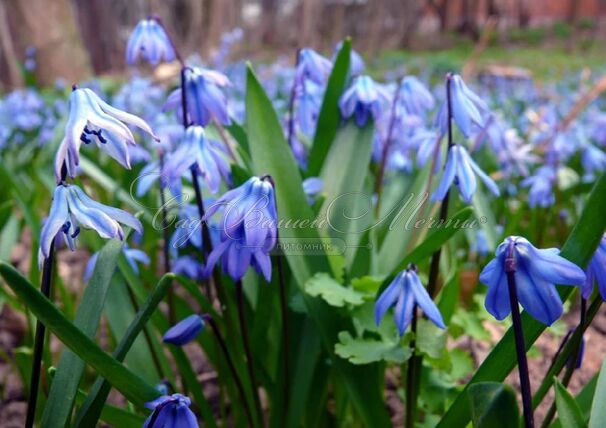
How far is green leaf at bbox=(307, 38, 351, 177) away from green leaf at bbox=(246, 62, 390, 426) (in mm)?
266

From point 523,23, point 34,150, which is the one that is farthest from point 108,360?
point 523,23

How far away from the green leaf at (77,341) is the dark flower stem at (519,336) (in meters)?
0.59

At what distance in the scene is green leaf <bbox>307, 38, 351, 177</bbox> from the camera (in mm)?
1816

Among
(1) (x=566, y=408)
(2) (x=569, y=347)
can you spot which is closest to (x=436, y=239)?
(2) (x=569, y=347)

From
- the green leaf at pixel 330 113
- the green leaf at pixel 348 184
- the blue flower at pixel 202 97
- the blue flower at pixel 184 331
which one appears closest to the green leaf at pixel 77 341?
the blue flower at pixel 184 331

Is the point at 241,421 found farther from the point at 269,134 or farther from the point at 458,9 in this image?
the point at 458,9

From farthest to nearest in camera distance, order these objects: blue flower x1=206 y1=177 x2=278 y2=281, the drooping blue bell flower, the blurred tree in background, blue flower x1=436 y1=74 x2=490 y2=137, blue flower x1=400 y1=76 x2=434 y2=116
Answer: the blurred tree in background < the drooping blue bell flower < blue flower x1=400 y1=76 x2=434 y2=116 < blue flower x1=436 y1=74 x2=490 y2=137 < blue flower x1=206 y1=177 x2=278 y2=281

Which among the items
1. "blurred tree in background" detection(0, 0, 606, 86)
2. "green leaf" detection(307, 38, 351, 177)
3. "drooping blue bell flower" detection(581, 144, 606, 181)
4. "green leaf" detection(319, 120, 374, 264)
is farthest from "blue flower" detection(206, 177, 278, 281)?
"blurred tree in background" detection(0, 0, 606, 86)

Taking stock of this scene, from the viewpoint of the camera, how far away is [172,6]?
12.0m

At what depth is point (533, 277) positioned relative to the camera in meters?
0.92

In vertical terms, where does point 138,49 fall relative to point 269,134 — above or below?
above

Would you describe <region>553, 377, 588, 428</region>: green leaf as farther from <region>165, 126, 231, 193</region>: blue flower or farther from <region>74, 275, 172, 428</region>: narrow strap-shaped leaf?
<region>165, 126, 231, 193</region>: blue flower

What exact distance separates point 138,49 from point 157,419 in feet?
3.62

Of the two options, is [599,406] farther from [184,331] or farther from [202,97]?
[202,97]
